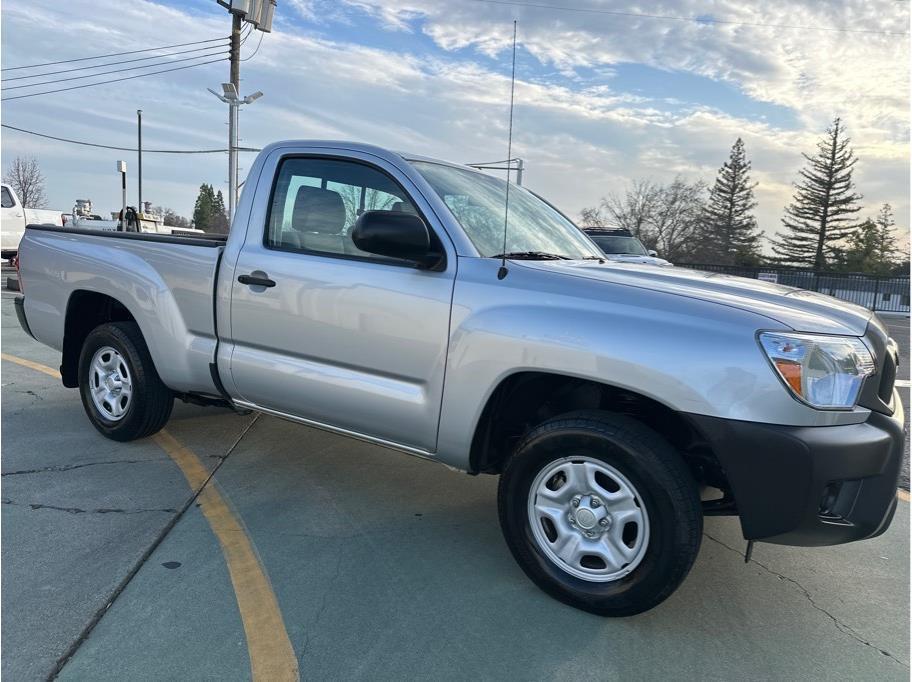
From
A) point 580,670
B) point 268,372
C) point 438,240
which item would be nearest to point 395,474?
point 268,372

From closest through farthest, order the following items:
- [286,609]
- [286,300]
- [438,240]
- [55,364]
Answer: [286,609] → [438,240] → [286,300] → [55,364]

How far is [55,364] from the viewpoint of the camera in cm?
704

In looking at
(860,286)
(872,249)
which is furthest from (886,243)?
(860,286)

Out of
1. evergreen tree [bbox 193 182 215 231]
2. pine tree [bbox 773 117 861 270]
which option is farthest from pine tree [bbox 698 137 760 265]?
evergreen tree [bbox 193 182 215 231]

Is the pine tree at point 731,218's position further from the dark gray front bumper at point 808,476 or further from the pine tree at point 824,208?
the dark gray front bumper at point 808,476

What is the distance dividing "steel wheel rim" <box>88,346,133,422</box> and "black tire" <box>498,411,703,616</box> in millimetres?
2825

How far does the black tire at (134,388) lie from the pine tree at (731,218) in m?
58.4

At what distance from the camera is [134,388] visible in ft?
14.2

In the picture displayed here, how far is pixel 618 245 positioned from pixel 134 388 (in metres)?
11.6

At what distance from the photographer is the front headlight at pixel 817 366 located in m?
2.38

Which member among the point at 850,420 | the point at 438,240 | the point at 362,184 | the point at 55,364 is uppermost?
the point at 362,184

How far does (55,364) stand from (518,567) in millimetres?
5944

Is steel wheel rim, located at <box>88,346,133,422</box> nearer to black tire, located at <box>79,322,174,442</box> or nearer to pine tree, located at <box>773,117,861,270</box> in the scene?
black tire, located at <box>79,322,174,442</box>

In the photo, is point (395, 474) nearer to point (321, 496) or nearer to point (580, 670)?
point (321, 496)
